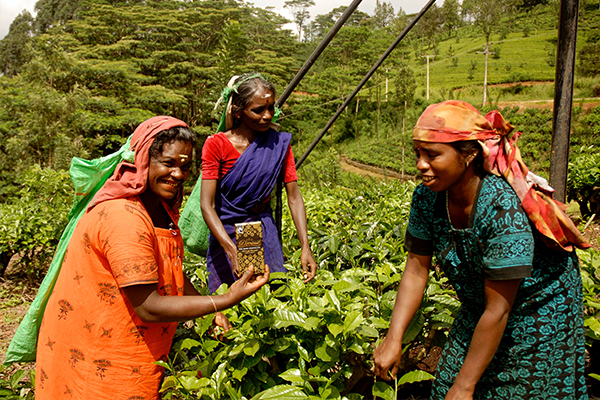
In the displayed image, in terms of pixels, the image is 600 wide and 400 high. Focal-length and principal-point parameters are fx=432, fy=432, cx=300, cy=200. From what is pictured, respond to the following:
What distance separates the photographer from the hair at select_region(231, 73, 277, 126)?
84.9 inches

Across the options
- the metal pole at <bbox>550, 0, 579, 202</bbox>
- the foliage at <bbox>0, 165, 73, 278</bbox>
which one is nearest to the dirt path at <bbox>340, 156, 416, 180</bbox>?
the foliage at <bbox>0, 165, 73, 278</bbox>

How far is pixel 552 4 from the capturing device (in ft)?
149

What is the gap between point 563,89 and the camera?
93.4 inches

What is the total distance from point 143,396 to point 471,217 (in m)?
1.22

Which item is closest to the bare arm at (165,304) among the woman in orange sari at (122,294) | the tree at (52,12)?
the woman in orange sari at (122,294)

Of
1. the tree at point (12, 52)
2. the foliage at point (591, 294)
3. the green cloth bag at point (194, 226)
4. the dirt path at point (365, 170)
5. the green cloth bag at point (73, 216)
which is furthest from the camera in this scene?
the tree at point (12, 52)

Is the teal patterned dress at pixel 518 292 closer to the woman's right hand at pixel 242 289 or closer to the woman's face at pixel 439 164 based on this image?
the woman's face at pixel 439 164

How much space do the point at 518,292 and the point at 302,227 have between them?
4.30ft

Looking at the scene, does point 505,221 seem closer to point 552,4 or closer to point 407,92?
point 407,92

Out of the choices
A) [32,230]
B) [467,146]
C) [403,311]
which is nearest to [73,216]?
[403,311]

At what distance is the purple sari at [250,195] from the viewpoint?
2.25 meters

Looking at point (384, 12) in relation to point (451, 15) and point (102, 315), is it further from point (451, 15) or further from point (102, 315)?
point (102, 315)

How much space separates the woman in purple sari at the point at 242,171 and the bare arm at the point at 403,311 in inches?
30.6

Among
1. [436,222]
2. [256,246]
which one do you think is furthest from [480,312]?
[256,246]
